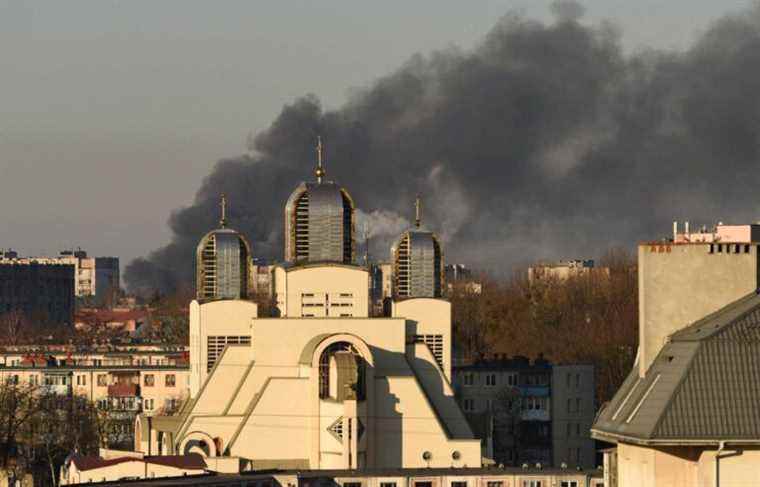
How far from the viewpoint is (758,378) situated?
125 ft

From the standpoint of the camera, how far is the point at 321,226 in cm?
9462

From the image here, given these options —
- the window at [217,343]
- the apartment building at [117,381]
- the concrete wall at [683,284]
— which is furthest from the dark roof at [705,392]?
the apartment building at [117,381]

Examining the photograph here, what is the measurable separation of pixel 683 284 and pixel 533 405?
77.1 m

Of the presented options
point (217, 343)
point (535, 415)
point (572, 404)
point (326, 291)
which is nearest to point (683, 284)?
point (326, 291)

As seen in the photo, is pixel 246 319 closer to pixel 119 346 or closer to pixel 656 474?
pixel 656 474

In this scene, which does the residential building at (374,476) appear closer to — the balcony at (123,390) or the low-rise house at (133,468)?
the low-rise house at (133,468)

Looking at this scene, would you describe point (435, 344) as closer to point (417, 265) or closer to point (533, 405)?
point (417, 265)

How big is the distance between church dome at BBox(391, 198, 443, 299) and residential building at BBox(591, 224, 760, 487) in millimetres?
53462

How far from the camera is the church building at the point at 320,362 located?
87062mm

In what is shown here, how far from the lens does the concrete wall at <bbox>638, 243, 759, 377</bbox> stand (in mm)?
41156

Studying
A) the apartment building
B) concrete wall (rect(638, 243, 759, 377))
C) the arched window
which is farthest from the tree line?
concrete wall (rect(638, 243, 759, 377))

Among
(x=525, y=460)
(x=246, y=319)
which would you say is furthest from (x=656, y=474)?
(x=525, y=460)

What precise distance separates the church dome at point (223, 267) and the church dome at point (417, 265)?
513 cm

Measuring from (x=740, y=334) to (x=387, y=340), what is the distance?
52353 millimetres
